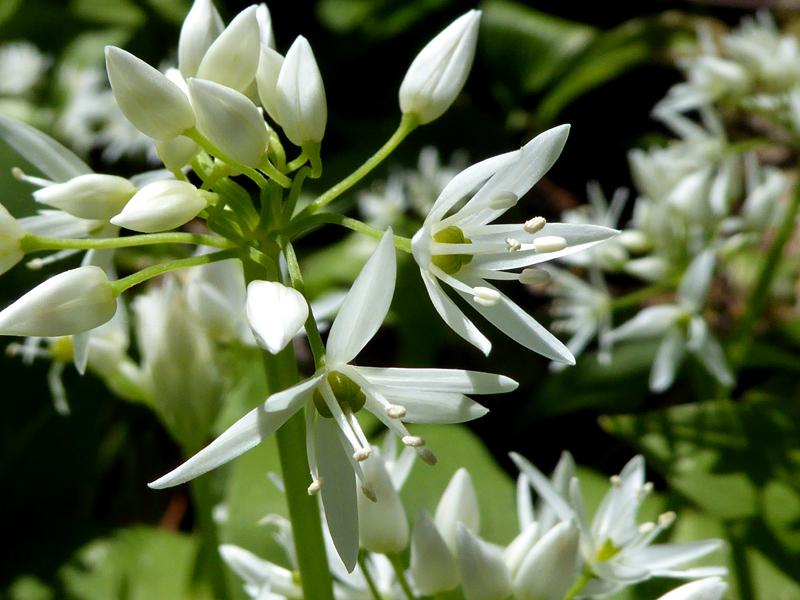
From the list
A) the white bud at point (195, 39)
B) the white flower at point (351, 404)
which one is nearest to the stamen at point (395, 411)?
the white flower at point (351, 404)

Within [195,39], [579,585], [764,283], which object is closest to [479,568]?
[579,585]

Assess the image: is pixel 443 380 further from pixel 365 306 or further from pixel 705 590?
pixel 705 590

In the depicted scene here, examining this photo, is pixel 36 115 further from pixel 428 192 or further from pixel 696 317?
pixel 696 317

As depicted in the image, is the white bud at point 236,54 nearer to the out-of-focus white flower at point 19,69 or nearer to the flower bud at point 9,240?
the flower bud at point 9,240

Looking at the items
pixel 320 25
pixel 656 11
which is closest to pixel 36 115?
pixel 320 25

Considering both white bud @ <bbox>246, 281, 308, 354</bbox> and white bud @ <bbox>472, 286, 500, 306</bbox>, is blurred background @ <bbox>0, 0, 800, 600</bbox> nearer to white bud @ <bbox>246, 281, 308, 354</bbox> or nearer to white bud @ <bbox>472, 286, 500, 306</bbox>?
white bud @ <bbox>472, 286, 500, 306</bbox>

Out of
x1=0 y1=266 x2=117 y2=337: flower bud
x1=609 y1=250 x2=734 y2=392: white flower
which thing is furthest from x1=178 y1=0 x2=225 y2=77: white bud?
x1=609 y1=250 x2=734 y2=392: white flower
